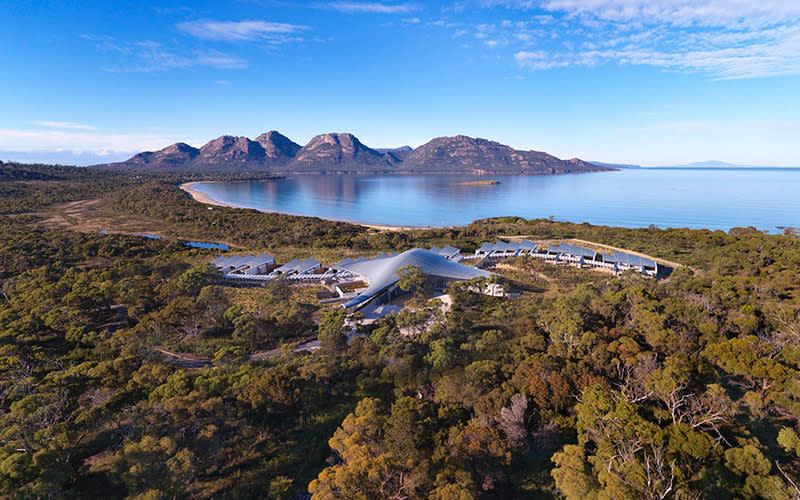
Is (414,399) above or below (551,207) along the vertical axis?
below

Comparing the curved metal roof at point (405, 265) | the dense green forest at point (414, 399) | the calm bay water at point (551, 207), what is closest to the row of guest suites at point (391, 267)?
the curved metal roof at point (405, 265)

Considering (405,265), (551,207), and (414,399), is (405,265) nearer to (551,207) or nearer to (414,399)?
(414,399)

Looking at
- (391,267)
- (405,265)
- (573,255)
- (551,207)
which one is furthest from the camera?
(551,207)

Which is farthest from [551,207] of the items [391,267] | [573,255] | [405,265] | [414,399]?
[414,399]

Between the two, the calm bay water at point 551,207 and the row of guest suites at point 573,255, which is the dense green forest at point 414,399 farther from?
the calm bay water at point 551,207

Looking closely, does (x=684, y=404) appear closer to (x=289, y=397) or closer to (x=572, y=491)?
(x=572, y=491)

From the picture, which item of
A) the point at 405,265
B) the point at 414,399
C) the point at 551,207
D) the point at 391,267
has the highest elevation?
the point at 551,207

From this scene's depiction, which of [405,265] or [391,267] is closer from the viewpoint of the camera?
[405,265]
